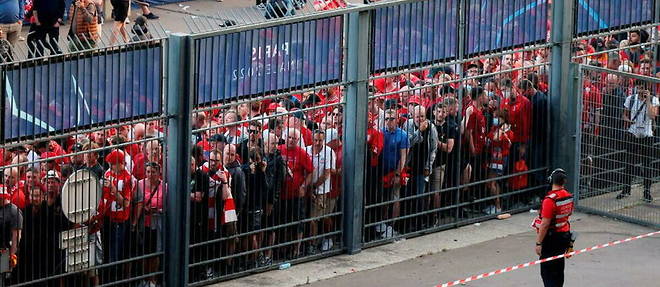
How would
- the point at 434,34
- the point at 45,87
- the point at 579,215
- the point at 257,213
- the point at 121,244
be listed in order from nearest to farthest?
the point at 45,87 < the point at 121,244 < the point at 257,213 < the point at 434,34 < the point at 579,215

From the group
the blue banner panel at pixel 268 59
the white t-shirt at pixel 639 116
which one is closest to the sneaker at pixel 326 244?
the blue banner panel at pixel 268 59

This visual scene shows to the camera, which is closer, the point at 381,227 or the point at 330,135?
the point at 330,135

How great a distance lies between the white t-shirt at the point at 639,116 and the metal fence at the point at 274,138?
35.1 inches

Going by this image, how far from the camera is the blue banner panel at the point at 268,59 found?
1482cm

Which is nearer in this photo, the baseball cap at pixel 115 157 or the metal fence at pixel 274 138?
the metal fence at pixel 274 138

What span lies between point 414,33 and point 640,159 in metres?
3.23

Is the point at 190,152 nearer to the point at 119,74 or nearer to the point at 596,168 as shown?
the point at 119,74

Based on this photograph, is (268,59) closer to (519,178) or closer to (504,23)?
(504,23)

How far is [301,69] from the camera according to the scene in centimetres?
1573

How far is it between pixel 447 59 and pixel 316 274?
123 inches

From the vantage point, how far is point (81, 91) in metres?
13.9

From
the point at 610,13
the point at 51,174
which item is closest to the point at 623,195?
the point at 610,13

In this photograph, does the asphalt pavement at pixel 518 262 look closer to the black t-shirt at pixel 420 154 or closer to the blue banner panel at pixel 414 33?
the black t-shirt at pixel 420 154

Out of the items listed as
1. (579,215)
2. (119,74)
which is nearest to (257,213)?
(119,74)
